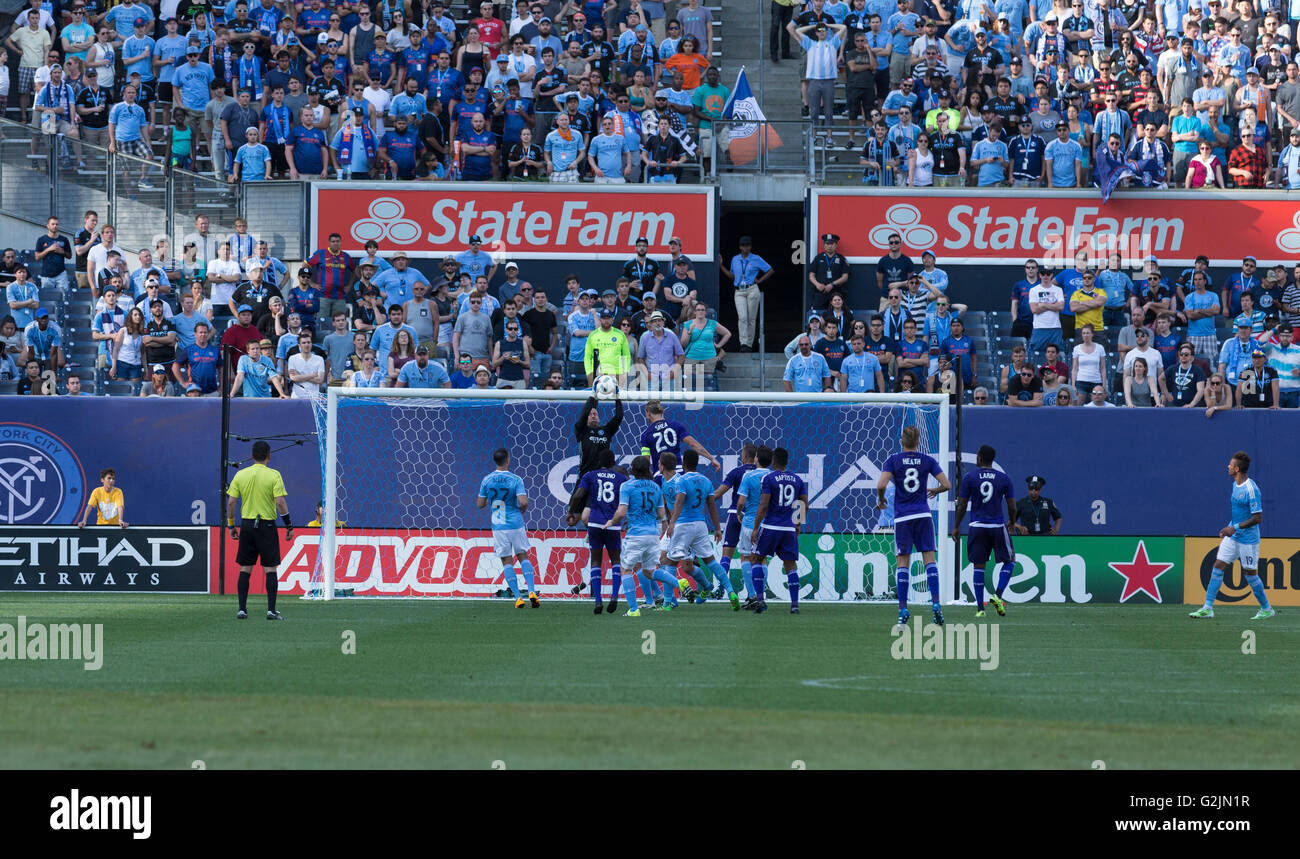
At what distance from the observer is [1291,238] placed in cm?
2967

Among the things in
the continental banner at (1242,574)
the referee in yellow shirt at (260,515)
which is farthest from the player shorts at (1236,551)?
the referee in yellow shirt at (260,515)

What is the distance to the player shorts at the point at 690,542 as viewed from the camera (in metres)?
20.9

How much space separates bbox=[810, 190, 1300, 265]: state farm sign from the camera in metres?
29.6

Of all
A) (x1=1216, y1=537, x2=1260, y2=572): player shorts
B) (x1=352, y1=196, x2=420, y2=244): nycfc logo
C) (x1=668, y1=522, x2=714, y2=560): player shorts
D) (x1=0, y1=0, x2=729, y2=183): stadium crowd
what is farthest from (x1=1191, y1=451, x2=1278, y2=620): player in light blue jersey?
(x1=352, y1=196, x2=420, y2=244): nycfc logo

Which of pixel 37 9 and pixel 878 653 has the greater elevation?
pixel 37 9

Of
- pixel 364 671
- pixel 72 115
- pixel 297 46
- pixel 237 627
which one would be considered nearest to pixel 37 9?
pixel 72 115

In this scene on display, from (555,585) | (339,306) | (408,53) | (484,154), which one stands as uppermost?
(408,53)

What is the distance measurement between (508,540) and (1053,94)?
14.9 m

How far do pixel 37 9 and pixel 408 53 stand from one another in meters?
7.22

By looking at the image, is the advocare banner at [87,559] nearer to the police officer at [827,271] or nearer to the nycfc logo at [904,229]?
the police officer at [827,271]

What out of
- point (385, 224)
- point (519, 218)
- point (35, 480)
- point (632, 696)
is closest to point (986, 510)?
point (632, 696)

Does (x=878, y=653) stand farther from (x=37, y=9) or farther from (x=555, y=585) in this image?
(x=37, y=9)

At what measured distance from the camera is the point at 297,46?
30266 mm

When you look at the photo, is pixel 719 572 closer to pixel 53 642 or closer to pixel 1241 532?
pixel 1241 532
